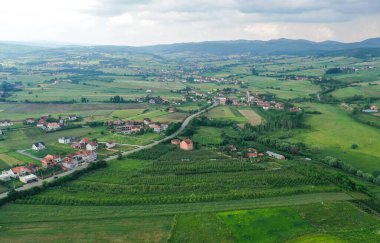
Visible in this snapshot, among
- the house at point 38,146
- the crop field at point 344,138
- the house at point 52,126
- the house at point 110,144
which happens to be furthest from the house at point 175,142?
the house at point 52,126

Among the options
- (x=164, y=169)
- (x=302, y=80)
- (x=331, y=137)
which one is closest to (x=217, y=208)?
(x=164, y=169)

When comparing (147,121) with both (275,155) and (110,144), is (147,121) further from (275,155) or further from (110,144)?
(275,155)

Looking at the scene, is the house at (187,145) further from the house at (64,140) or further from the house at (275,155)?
the house at (64,140)

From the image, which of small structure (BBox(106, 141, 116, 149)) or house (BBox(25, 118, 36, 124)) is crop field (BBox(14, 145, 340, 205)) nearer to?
small structure (BBox(106, 141, 116, 149))

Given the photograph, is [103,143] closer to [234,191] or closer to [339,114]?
[234,191]

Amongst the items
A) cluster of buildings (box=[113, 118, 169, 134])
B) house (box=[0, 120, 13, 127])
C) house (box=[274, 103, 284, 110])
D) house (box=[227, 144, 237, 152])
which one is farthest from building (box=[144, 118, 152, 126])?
house (box=[274, 103, 284, 110])
